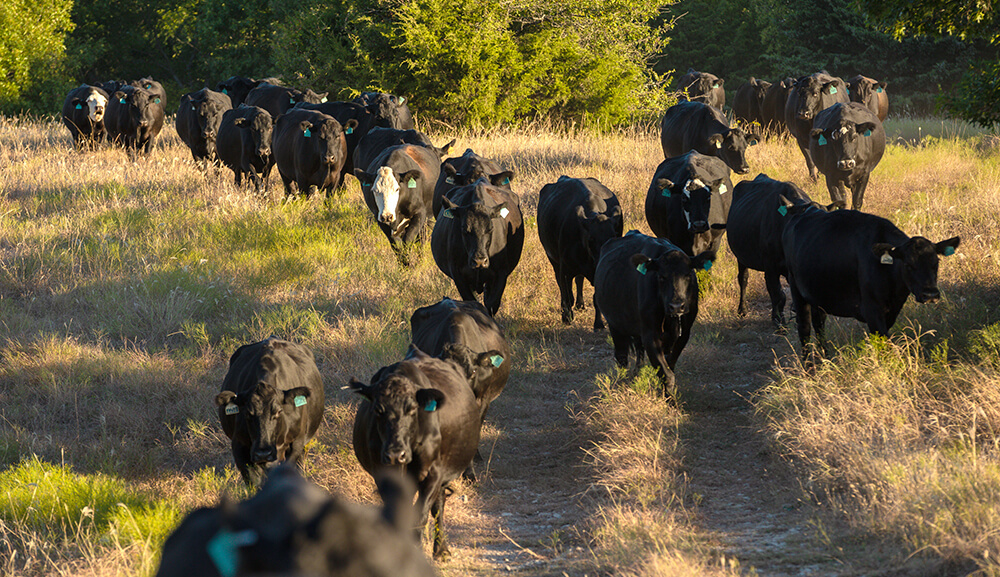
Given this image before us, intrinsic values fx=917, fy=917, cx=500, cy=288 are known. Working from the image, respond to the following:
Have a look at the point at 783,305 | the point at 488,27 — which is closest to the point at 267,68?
the point at 488,27

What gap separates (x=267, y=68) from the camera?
117 feet

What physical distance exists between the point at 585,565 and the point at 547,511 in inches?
50.6

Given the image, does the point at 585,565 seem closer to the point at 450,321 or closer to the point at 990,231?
the point at 450,321

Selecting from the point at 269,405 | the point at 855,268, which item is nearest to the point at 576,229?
the point at 855,268

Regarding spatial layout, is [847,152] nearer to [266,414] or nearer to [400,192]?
[400,192]

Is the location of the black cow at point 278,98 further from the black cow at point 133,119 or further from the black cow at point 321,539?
the black cow at point 321,539

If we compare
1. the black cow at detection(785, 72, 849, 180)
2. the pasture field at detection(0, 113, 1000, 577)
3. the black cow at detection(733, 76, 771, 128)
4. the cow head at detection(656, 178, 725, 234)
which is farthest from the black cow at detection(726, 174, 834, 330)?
the black cow at detection(733, 76, 771, 128)

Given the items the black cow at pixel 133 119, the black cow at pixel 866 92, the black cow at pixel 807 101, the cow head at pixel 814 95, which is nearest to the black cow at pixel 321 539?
the black cow at pixel 807 101

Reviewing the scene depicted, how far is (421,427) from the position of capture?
5.43 metres

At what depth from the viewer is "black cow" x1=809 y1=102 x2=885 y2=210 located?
12.6 m

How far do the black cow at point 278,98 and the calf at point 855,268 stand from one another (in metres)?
13.2

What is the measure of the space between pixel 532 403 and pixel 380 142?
23.6 feet

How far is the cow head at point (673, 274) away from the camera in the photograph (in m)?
7.45

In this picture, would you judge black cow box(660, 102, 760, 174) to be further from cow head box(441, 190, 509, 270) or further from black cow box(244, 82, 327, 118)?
black cow box(244, 82, 327, 118)
